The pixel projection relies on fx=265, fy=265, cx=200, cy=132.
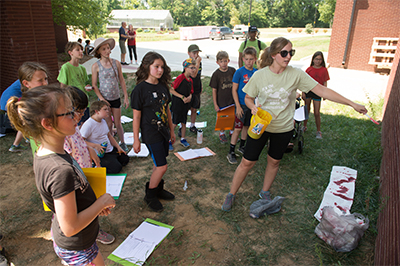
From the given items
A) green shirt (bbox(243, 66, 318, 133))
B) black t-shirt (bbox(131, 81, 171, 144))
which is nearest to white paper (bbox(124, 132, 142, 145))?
black t-shirt (bbox(131, 81, 171, 144))

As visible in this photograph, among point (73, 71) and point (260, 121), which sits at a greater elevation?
point (73, 71)

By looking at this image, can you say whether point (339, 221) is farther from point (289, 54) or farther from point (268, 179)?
point (289, 54)

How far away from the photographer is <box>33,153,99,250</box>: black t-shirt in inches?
56.5

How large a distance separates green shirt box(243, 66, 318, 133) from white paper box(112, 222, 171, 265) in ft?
5.82

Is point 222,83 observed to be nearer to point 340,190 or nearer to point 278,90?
point 278,90

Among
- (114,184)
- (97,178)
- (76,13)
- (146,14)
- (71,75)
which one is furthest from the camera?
(146,14)

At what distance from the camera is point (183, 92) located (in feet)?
17.2

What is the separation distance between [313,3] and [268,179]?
72991 millimetres

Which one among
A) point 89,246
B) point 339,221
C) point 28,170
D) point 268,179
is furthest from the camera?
point 28,170

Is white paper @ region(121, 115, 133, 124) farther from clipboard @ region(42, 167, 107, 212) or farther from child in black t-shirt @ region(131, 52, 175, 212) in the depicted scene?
clipboard @ region(42, 167, 107, 212)

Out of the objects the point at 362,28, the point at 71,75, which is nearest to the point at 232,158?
the point at 71,75

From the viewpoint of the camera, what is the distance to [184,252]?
2.88m

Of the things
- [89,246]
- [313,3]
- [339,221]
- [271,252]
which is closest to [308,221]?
[339,221]

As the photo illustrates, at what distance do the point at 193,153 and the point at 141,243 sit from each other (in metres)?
2.41
